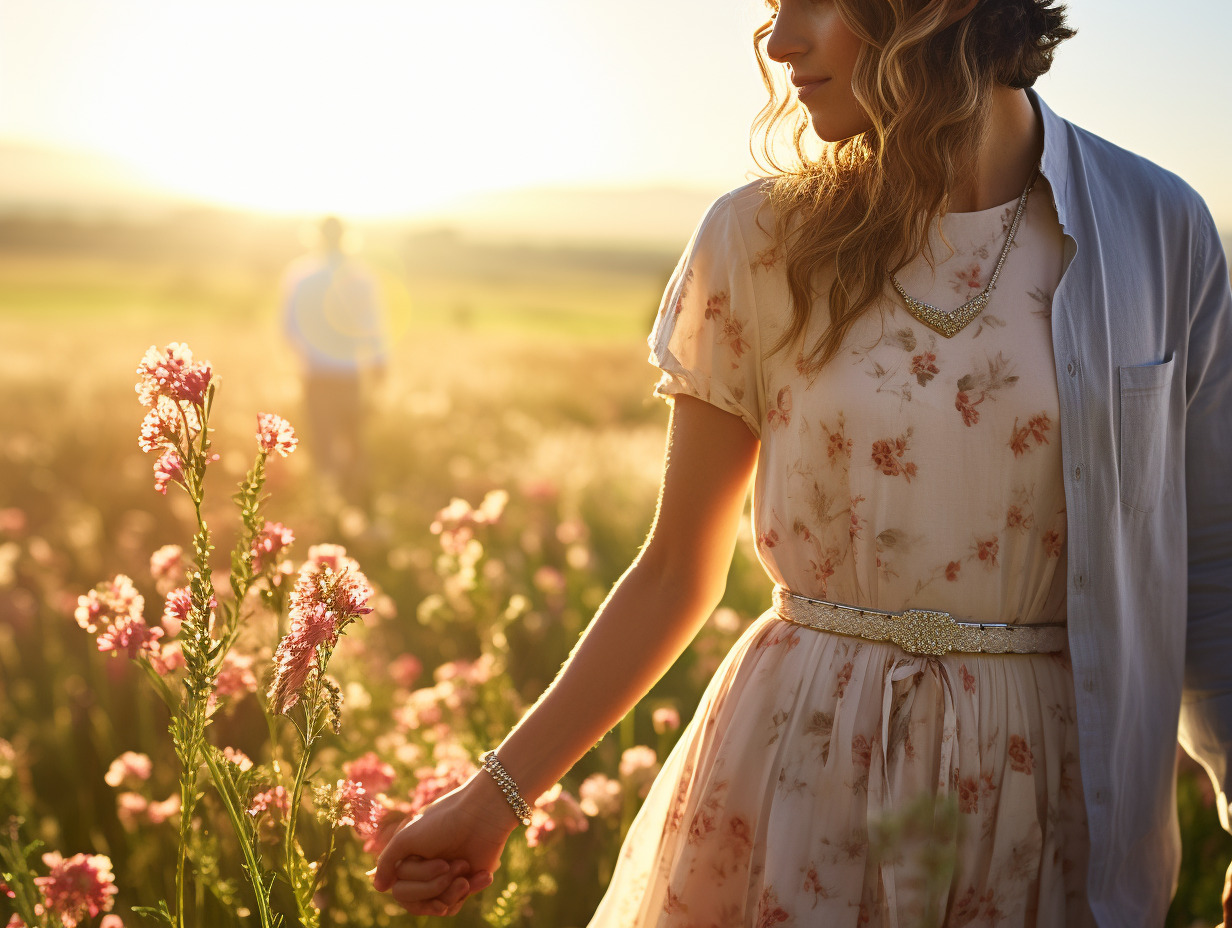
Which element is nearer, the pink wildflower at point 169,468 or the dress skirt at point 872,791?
the pink wildflower at point 169,468

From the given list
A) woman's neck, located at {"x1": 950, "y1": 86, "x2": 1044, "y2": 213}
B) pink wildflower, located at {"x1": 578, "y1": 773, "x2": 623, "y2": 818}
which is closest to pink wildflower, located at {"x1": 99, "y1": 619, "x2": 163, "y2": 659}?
pink wildflower, located at {"x1": 578, "y1": 773, "x2": 623, "y2": 818}

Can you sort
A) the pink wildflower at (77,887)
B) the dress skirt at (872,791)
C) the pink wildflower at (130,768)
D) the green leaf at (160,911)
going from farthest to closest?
the pink wildflower at (130,768) → the pink wildflower at (77,887) → the dress skirt at (872,791) → the green leaf at (160,911)

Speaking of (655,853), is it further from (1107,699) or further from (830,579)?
(1107,699)

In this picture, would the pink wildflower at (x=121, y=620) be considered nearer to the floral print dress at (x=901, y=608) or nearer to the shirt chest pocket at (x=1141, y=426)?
the floral print dress at (x=901, y=608)

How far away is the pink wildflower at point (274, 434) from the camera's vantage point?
47.8 inches

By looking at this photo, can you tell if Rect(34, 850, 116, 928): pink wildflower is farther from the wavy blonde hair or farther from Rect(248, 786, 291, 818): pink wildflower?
the wavy blonde hair

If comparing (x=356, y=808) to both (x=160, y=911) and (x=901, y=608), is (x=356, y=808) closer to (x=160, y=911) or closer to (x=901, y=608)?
(x=160, y=911)

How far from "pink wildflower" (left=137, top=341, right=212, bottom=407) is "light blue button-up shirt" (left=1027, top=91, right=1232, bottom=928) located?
3.52 feet

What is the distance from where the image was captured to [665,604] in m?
1.45

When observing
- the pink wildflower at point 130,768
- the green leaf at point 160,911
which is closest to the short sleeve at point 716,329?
the green leaf at point 160,911

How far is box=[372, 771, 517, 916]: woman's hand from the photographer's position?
1333mm

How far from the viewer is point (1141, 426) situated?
4.45 ft

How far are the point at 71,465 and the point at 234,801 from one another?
6.81m

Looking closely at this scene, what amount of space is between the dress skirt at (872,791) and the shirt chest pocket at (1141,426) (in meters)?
0.26
